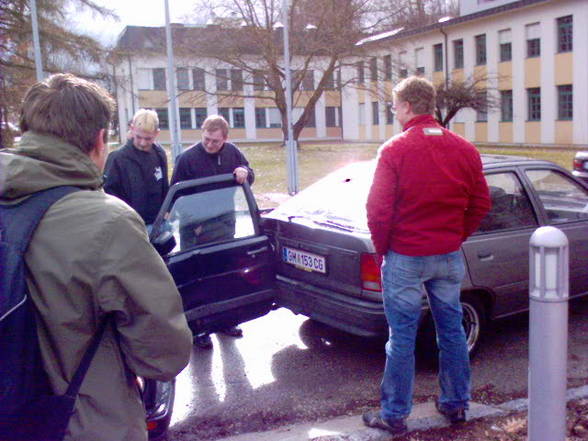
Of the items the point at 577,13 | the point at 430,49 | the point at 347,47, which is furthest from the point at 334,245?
the point at 430,49

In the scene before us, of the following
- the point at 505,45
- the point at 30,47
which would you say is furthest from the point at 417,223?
the point at 505,45

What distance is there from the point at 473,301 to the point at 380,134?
47.3 metres

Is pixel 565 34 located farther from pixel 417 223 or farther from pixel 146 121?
pixel 417 223

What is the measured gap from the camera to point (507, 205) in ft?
17.0

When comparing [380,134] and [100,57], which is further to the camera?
[380,134]

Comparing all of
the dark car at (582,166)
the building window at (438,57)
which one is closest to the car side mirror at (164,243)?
the dark car at (582,166)

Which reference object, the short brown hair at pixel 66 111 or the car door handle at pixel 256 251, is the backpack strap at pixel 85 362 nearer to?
the short brown hair at pixel 66 111

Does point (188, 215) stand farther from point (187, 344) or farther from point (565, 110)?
point (565, 110)

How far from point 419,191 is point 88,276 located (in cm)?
210

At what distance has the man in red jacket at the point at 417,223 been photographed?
3.49m

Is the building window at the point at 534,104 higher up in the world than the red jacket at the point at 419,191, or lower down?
higher up

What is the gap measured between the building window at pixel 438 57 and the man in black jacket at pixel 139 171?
41.2 meters

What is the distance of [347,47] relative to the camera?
3309 centimetres

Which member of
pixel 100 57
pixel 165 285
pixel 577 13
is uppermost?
pixel 577 13
